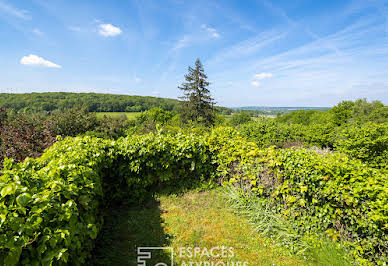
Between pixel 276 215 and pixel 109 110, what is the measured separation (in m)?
66.1

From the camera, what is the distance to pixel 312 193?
3125 mm

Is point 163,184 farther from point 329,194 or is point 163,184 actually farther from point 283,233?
point 329,194

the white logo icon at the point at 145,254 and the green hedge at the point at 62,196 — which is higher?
the green hedge at the point at 62,196

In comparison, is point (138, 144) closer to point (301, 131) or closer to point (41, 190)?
point (41, 190)

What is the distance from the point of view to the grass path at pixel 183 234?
117 inches

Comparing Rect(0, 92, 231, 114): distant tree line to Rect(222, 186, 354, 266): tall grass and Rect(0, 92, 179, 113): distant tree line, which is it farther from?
Rect(222, 186, 354, 266): tall grass

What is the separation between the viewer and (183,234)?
3.52 meters

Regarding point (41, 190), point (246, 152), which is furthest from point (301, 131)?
point (41, 190)

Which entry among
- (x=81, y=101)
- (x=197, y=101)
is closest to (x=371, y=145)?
(x=197, y=101)

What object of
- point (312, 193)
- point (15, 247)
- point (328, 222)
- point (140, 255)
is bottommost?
point (140, 255)

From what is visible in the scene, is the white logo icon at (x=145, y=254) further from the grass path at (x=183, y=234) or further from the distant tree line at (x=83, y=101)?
the distant tree line at (x=83, y=101)

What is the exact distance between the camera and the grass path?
2.98m

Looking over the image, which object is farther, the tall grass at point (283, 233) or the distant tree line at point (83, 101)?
the distant tree line at point (83, 101)

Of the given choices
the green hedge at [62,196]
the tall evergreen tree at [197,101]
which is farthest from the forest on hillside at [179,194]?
the tall evergreen tree at [197,101]
